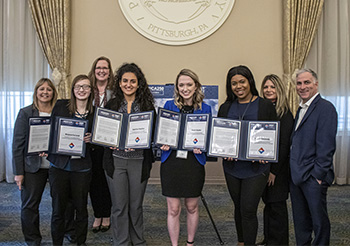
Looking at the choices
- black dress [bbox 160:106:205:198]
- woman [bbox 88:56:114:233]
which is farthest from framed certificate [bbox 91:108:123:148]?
woman [bbox 88:56:114:233]

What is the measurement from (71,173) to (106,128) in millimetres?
485

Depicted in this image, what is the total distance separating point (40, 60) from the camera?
4867 mm

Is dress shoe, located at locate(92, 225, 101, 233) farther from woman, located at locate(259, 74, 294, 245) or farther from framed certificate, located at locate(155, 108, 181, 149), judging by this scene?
woman, located at locate(259, 74, 294, 245)

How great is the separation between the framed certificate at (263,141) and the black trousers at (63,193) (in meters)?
1.34

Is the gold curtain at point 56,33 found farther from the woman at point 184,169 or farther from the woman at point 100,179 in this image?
the woman at point 184,169

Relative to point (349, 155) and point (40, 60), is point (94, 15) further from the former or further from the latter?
point (349, 155)

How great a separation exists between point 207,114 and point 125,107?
0.69m

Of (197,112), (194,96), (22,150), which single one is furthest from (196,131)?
(22,150)

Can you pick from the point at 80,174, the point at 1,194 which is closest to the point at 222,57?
the point at 80,174

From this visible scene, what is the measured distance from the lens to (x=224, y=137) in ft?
7.44

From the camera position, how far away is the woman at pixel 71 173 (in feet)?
7.95

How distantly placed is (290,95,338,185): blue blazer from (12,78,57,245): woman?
194 cm

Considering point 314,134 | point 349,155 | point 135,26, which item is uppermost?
point 135,26

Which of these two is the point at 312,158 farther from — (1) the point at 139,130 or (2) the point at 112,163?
(2) the point at 112,163
